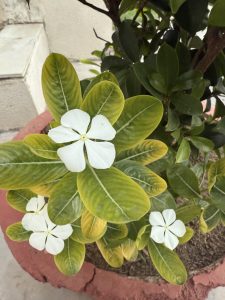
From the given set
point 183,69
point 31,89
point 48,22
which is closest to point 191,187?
point 183,69

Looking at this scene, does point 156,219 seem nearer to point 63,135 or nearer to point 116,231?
point 116,231

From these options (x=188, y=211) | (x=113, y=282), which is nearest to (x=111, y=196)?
(x=188, y=211)

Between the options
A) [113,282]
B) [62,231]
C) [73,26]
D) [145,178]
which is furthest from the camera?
[73,26]

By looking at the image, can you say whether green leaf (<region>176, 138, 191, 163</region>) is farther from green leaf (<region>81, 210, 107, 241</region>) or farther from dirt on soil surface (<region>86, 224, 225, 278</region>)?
dirt on soil surface (<region>86, 224, 225, 278</region>)

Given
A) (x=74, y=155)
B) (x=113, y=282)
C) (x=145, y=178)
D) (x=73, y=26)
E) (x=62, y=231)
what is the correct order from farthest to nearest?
1. (x=73, y=26)
2. (x=113, y=282)
3. (x=62, y=231)
4. (x=145, y=178)
5. (x=74, y=155)

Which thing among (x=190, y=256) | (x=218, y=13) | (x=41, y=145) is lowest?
(x=190, y=256)

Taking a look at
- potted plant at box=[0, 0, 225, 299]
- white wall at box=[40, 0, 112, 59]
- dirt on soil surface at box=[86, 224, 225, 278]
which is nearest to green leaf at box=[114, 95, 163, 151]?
potted plant at box=[0, 0, 225, 299]

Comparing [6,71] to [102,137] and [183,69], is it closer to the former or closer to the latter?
[183,69]
